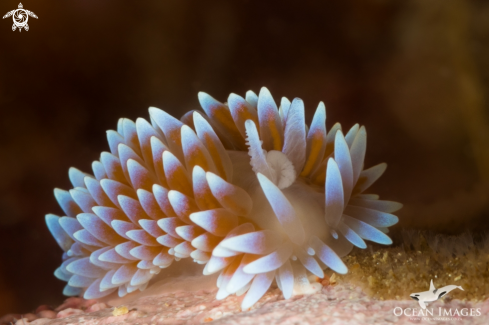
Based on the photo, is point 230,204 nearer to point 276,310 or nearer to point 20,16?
point 276,310

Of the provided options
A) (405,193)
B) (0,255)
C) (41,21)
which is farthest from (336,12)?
(0,255)

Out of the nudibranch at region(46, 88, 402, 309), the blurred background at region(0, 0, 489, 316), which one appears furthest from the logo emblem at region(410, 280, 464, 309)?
the blurred background at region(0, 0, 489, 316)

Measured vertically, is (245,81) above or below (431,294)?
above

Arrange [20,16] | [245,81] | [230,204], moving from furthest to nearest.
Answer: [245,81] < [20,16] < [230,204]

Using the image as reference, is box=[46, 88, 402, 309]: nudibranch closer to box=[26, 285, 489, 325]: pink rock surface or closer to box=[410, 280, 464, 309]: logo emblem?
box=[26, 285, 489, 325]: pink rock surface

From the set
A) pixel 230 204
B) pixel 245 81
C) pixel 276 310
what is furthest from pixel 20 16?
pixel 276 310

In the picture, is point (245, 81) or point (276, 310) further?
point (245, 81)

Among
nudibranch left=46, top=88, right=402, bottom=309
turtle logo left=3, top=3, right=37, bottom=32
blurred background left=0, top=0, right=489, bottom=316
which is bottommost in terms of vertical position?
nudibranch left=46, top=88, right=402, bottom=309

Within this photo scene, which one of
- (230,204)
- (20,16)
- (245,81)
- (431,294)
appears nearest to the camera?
(431,294)
